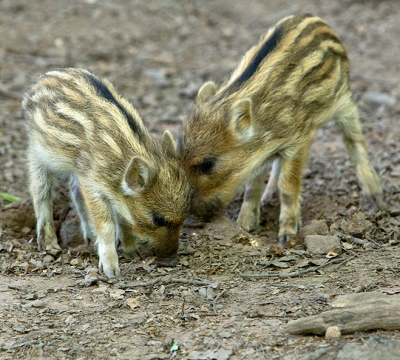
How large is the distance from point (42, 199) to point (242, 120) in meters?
2.04

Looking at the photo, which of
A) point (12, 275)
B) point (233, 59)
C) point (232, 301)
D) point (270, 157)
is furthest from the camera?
→ point (233, 59)

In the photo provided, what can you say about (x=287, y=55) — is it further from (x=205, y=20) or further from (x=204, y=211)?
(x=205, y=20)

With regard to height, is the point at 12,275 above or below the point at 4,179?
below

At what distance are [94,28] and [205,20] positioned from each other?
7.31 ft

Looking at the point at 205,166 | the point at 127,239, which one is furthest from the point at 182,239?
the point at 205,166

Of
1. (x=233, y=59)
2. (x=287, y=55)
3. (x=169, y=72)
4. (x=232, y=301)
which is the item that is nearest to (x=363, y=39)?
(x=233, y=59)

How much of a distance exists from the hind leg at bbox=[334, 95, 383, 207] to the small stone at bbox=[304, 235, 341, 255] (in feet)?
4.20

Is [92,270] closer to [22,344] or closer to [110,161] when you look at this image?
[110,161]

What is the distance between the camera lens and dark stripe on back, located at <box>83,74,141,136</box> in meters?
4.71

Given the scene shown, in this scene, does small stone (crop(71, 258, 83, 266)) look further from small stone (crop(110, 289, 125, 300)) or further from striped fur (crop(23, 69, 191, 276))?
small stone (crop(110, 289, 125, 300))

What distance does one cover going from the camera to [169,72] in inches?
360

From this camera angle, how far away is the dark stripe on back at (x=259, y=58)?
205 inches

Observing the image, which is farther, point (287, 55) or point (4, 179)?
point (4, 179)

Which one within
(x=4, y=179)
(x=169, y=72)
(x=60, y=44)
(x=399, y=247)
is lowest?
(x=399, y=247)
